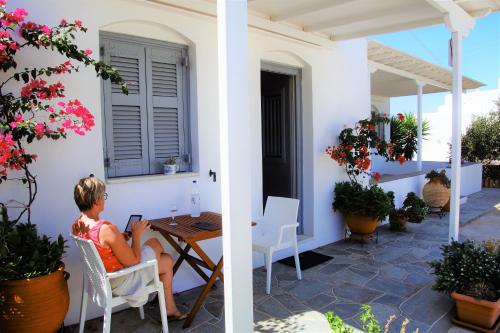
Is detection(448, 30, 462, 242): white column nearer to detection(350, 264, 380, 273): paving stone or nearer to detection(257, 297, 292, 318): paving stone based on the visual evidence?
detection(350, 264, 380, 273): paving stone

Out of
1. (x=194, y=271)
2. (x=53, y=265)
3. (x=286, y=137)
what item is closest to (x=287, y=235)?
(x=194, y=271)

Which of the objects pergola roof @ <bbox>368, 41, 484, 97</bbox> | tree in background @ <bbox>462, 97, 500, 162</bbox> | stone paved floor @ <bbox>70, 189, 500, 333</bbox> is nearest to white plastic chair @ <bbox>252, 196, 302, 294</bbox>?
stone paved floor @ <bbox>70, 189, 500, 333</bbox>

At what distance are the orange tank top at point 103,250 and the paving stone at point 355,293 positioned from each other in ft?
6.99

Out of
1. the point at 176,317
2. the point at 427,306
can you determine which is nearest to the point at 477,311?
the point at 427,306

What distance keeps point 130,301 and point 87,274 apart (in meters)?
0.37

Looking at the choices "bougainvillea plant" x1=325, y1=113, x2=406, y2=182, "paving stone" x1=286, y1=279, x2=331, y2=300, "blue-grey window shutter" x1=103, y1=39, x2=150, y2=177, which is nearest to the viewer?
"blue-grey window shutter" x1=103, y1=39, x2=150, y2=177

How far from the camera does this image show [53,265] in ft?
8.20

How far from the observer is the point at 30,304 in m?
2.39

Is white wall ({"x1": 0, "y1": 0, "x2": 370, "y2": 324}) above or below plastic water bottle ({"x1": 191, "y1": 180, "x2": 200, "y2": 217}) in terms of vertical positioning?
above

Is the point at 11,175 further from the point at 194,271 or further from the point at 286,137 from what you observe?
the point at 286,137

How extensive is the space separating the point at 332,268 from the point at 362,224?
1105 mm

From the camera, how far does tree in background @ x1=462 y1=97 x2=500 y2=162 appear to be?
1070 centimetres

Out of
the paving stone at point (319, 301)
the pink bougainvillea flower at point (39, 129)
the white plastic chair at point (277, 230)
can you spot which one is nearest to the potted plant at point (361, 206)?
the white plastic chair at point (277, 230)

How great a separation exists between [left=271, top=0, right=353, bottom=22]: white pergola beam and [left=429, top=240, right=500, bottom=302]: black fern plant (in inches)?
106
